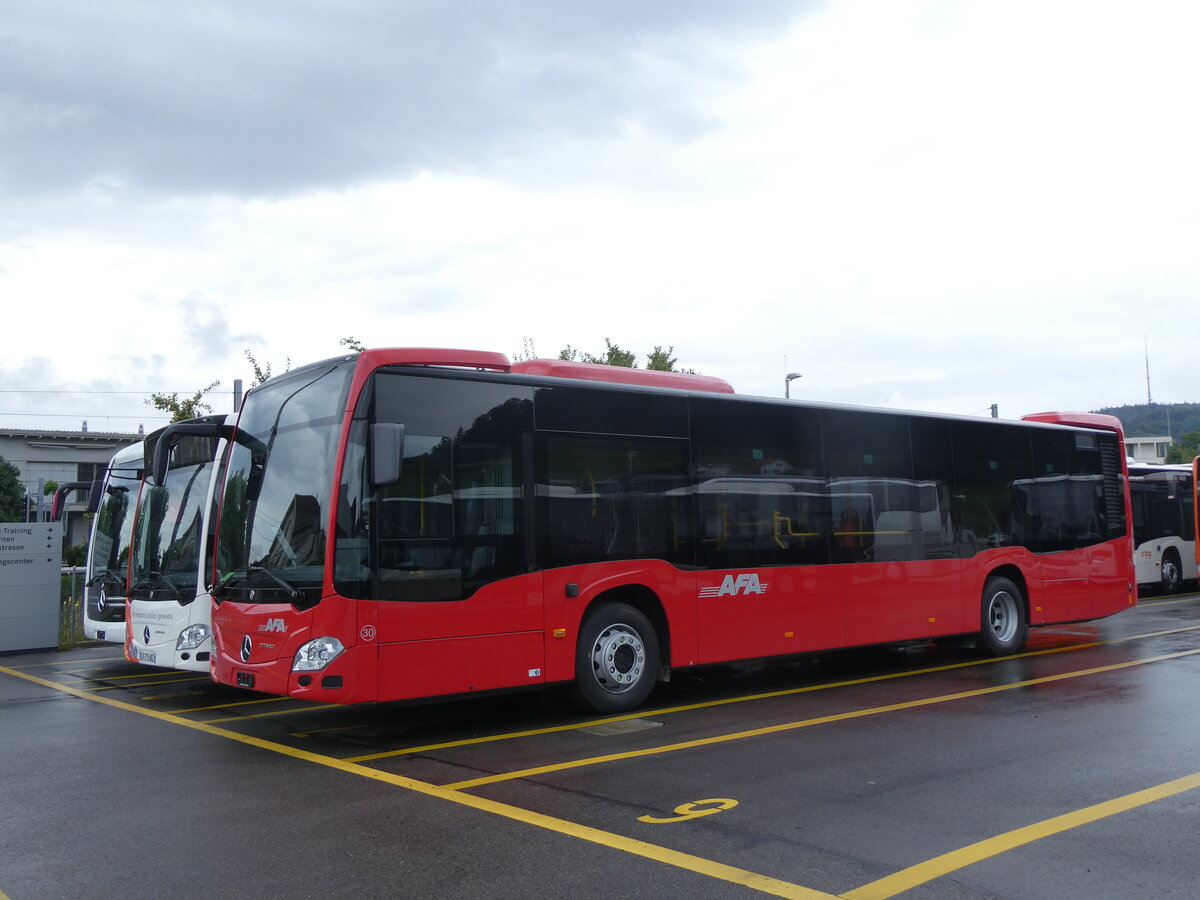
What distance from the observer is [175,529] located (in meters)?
12.1

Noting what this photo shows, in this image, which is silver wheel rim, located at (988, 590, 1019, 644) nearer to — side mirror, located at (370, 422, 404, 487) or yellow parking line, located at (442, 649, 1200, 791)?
yellow parking line, located at (442, 649, 1200, 791)

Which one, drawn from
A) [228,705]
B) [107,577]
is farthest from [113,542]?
[228,705]

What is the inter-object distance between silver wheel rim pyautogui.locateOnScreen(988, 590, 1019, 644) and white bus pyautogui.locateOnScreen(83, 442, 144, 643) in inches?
445

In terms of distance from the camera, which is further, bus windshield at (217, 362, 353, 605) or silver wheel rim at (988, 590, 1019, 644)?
silver wheel rim at (988, 590, 1019, 644)

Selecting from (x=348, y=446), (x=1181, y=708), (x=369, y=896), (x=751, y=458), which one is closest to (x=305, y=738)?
(x=348, y=446)

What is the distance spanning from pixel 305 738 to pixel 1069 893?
6290mm

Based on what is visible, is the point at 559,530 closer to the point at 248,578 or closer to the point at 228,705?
the point at 248,578

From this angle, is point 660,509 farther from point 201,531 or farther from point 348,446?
point 201,531

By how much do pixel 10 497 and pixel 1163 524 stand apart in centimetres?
4343

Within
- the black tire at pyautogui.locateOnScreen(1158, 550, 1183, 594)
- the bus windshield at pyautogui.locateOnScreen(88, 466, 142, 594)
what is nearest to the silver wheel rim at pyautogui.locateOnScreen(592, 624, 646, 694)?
the bus windshield at pyautogui.locateOnScreen(88, 466, 142, 594)

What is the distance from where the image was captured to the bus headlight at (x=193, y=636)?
440 inches

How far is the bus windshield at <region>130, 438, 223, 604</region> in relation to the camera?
11.6 m

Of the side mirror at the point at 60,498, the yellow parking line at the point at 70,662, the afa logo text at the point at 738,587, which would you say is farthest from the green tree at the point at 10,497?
the afa logo text at the point at 738,587

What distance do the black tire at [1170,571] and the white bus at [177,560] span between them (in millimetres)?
22785
